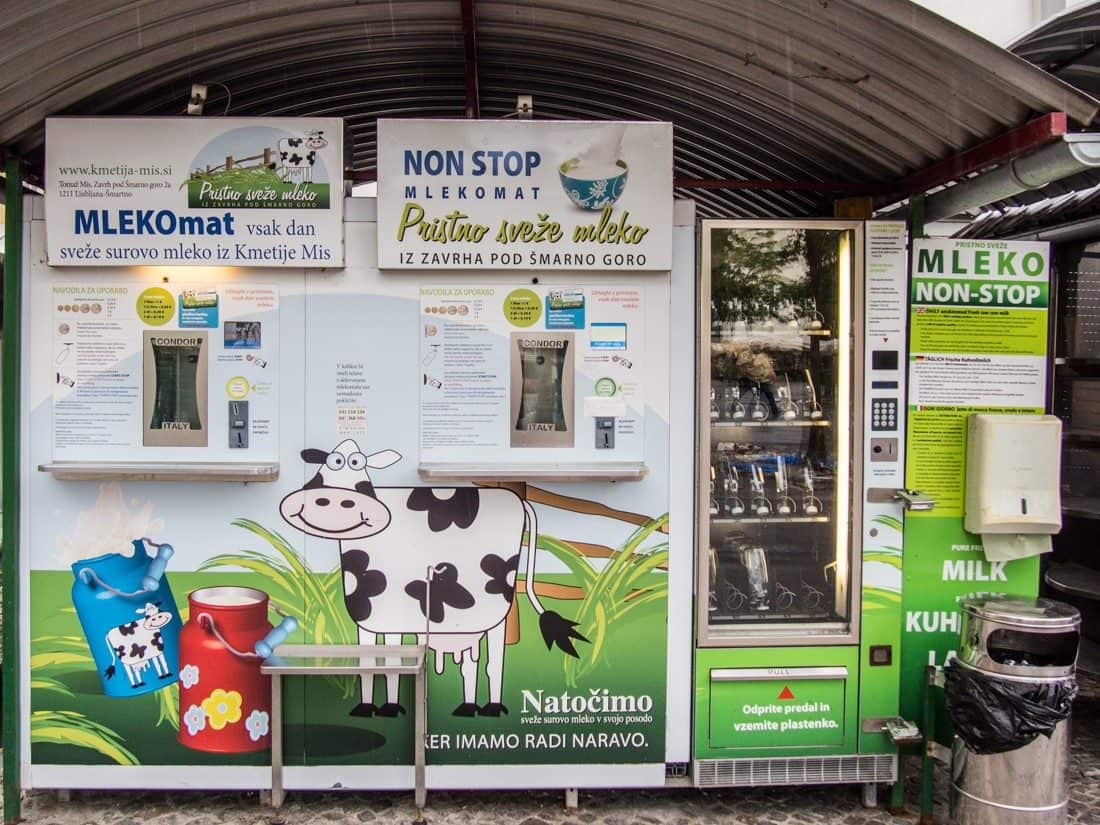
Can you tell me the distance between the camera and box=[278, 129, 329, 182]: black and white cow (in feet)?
12.0

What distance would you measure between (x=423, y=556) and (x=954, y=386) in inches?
108

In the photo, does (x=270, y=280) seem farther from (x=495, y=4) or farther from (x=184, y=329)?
(x=495, y=4)

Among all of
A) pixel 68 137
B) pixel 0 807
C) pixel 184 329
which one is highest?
pixel 68 137

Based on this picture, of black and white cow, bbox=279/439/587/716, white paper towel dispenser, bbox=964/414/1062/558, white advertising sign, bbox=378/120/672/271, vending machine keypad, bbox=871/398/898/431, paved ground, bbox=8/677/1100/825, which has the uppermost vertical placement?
white advertising sign, bbox=378/120/672/271

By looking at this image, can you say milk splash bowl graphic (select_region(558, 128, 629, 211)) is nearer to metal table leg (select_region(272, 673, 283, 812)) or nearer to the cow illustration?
metal table leg (select_region(272, 673, 283, 812))

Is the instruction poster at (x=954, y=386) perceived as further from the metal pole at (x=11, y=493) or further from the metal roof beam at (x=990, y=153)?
the metal pole at (x=11, y=493)

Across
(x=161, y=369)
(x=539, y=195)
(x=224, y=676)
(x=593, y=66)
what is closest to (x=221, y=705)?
(x=224, y=676)

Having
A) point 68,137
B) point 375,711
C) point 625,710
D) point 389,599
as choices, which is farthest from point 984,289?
point 68,137

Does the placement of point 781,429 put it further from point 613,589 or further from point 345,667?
point 345,667

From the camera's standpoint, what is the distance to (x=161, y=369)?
3705mm

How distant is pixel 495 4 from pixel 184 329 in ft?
6.57

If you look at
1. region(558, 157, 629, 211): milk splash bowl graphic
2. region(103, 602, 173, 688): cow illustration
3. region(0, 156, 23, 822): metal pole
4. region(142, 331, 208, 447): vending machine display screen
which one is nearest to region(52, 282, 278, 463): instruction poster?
region(142, 331, 208, 447): vending machine display screen

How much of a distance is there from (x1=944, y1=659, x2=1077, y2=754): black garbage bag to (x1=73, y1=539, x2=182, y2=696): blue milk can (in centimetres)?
367

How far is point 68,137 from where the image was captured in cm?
362
